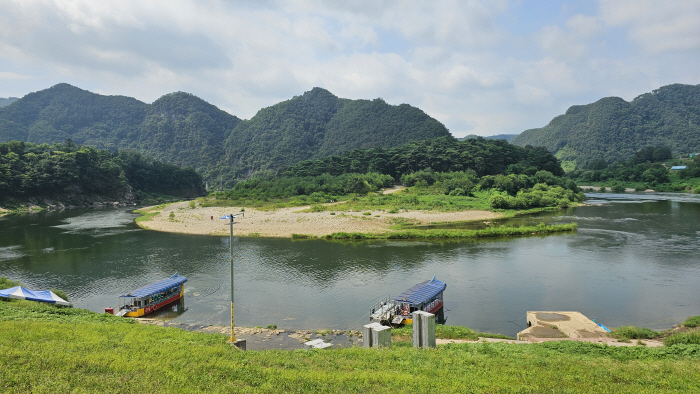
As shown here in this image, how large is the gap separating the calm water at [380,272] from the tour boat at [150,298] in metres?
1.26

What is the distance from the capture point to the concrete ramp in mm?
17172

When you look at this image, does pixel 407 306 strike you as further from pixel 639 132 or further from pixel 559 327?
pixel 639 132

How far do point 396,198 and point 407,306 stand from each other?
5522cm

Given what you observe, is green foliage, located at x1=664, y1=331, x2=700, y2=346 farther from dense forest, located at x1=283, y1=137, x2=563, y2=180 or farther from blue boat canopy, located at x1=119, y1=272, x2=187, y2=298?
dense forest, located at x1=283, y1=137, x2=563, y2=180

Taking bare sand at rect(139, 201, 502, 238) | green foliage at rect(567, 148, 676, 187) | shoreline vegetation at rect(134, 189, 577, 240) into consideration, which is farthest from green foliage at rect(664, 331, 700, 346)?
green foliage at rect(567, 148, 676, 187)

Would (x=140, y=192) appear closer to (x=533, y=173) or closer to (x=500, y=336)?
(x=533, y=173)

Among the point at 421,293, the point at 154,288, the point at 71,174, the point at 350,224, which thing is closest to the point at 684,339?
the point at 421,293

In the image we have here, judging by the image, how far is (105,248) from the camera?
41.5 metres

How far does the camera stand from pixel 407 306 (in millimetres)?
20391

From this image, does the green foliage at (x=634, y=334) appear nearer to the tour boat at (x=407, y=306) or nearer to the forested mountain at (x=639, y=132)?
the tour boat at (x=407, y=306)


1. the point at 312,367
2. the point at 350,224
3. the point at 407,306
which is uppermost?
the point at 350,224

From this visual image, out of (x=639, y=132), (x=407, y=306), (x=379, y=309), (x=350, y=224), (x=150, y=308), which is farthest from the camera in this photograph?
(x=639, y=132)

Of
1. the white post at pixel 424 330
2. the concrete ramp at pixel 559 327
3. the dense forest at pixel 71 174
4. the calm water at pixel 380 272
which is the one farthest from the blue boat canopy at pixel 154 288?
the dense forest at pixel 71 174

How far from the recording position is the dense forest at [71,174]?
281ft
